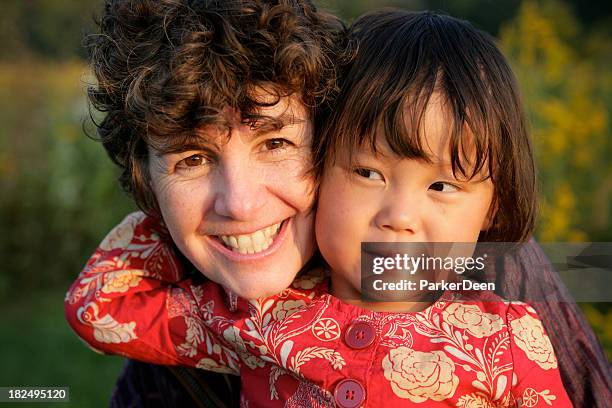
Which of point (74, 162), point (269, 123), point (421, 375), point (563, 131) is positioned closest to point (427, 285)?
point (421, 375)

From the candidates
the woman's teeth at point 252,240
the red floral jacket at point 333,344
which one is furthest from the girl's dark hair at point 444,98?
the red floral jacket at point 333,344

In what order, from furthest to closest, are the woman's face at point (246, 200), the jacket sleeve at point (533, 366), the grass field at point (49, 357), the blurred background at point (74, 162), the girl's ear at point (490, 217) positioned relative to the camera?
the grass field at point (49, 357), the blurred background at point (74, 162), the girl's ear at point (490, 217), the woman's face at point (246, 200), the jacket sleeve at point (533, 366)

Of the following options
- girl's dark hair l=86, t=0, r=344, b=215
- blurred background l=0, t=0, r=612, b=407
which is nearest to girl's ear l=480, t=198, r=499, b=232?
girl's dark hair l=86, t=0, r=344, b=215

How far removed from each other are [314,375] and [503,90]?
2.81 ft

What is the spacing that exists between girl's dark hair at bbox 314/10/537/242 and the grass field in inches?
143

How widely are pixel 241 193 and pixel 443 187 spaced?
0.50m

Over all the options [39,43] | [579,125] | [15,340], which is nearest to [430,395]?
[579,125]

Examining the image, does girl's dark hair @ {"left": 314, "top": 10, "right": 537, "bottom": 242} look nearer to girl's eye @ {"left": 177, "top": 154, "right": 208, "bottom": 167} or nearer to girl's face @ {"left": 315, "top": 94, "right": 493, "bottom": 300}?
girl's face @ {"left": 315, "top": 94, "right": 493, "bottom": 300}

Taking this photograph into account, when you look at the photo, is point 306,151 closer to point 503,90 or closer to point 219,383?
point 503,90

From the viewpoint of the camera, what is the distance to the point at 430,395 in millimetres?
1809

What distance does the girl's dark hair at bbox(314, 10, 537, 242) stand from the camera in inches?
72.1

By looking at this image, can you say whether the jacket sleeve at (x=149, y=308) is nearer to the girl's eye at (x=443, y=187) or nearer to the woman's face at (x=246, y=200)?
the woman's face at (x=246, y=200)

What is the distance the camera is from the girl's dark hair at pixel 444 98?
1830 mm

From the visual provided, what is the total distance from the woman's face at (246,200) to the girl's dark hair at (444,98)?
9cm
